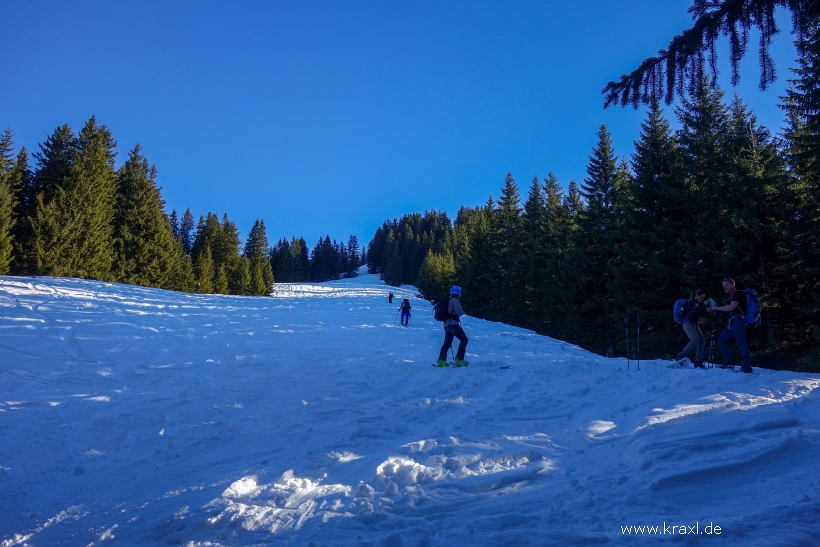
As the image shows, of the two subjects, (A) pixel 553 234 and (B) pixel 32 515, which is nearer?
(B) pixel 32 515

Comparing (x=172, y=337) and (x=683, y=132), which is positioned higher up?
(x=683, y=132)

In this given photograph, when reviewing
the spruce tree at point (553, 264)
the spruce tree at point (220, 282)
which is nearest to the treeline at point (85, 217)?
the spruce tree at point (220, 282)

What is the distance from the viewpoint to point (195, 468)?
4.66 meters

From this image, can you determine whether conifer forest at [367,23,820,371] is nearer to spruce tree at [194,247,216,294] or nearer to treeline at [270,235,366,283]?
spruce tree at [194,247,216,294]

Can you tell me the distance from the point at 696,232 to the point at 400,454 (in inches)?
728

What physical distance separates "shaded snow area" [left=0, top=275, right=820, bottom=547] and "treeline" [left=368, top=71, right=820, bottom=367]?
3734mm

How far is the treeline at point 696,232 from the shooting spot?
14570 millimetres

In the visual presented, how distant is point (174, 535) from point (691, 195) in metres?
21.5

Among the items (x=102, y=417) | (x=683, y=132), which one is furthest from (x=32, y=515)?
(x=683, y=132)

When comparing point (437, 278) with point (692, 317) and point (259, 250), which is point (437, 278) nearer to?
point (259, 250)

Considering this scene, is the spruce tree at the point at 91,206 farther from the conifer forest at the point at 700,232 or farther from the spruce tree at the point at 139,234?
the conifer forest at the point at 700,232

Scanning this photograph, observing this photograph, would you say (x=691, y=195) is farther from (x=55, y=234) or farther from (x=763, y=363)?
(x=55, y=234)

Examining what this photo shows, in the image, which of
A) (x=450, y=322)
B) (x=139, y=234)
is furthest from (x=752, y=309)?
(x=139, y=234)

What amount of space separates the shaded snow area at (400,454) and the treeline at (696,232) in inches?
147
